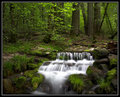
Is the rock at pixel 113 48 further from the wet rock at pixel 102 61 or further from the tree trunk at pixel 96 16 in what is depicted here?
the tree trunk at pixel 96 16

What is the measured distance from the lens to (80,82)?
154 inches

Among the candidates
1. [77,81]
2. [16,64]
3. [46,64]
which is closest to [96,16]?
[46,64]

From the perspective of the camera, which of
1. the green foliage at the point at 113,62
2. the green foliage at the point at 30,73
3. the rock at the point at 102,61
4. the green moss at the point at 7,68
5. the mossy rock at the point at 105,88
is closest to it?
the mossy rock at the point at 105,88

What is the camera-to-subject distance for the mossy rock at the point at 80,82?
3.76 meters

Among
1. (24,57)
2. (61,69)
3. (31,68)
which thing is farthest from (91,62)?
(24,57)

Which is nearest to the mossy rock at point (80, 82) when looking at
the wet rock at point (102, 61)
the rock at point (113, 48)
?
the wet rock at point (102, 61)

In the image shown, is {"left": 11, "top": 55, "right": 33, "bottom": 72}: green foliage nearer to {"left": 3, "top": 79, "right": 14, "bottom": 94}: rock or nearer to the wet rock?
{"left": 3, "top": 79, "right": 14, "bottom": 94}: rock

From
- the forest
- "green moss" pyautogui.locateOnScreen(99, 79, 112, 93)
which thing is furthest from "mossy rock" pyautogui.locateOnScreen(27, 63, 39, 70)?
"green moss" pyautogui.locateOnScreen(99, 79, 112, 93)

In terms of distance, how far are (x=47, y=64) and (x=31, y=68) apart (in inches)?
33.0

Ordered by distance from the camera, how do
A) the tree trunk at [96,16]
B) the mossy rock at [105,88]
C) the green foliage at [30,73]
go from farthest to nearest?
the tree trunk at [96,16] < the green foliage at [30,73] < the mossy rock at [105,88]

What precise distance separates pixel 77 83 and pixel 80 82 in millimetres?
125

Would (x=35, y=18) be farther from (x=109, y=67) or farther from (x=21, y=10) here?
(x=109, y=67)

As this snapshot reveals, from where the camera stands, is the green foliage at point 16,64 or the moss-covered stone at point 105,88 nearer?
the moss-covered stone at point 105,88

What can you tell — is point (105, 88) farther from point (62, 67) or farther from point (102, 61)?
point (62, 67)
